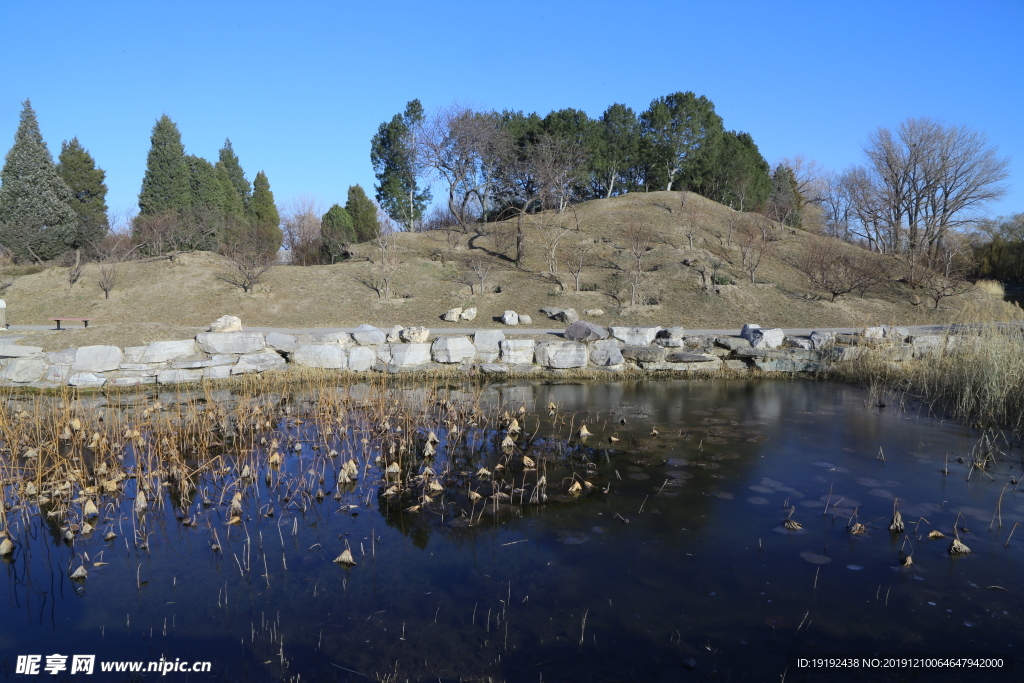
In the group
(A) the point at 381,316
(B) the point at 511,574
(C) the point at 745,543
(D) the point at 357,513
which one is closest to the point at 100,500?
(D) the point at 357,513

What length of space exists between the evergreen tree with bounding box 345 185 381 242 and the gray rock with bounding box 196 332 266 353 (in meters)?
22.8

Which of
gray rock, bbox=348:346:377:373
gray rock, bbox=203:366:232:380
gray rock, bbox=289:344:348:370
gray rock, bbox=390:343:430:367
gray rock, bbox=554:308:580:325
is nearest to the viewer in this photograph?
gray rock, bbox=203:366:232:380

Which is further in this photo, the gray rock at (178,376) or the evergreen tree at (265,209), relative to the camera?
the evergreen tree at (265,209)

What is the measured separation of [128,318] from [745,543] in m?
16.7

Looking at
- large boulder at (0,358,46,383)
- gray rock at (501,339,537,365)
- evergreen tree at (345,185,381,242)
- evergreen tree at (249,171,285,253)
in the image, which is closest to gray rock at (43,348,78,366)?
large boulder at (0,358,46,383)

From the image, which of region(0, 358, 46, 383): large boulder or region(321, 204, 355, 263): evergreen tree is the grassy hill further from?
region(0, 358, 46, 383): large boulder

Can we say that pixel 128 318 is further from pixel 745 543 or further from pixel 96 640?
pixel 745 543

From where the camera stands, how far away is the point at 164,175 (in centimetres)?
2698

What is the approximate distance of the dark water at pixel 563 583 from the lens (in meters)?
3.20

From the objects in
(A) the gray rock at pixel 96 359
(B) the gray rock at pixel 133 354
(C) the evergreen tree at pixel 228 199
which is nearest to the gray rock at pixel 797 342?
(B) the gray rock at pixel 133 354

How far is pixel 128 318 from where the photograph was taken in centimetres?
1636

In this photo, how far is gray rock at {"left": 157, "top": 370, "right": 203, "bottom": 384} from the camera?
9.77 meters

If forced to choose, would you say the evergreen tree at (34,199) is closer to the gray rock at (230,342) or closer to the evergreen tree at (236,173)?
the evergreen tree at (236,173)

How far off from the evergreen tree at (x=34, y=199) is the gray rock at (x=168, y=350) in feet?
60.6
